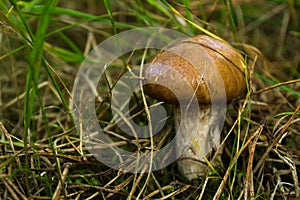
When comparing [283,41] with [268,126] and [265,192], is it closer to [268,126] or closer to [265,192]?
[268,126]

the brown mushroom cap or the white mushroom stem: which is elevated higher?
the brown mushroom cap

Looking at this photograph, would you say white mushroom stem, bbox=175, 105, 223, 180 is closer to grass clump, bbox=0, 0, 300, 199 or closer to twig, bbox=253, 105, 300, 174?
grass clump, bbox=0, 0, 300, 199

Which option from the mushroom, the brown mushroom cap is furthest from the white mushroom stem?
the brown mushroom cap

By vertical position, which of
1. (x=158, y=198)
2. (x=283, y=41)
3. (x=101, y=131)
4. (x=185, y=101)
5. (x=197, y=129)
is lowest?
(x=158, y=198)

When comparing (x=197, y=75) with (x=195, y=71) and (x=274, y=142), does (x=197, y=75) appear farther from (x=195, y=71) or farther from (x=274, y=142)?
(x=274, y=142)

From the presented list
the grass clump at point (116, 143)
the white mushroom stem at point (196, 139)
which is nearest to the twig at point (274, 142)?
the grass clump at point (116, 143)

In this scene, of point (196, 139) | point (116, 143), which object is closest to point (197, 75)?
Result: point (196, 139)

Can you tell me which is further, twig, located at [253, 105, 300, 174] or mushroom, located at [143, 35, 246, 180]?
twig, located at [253, 105, 300, 174]

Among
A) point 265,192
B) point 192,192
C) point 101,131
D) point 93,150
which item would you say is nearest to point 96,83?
point 101,131
